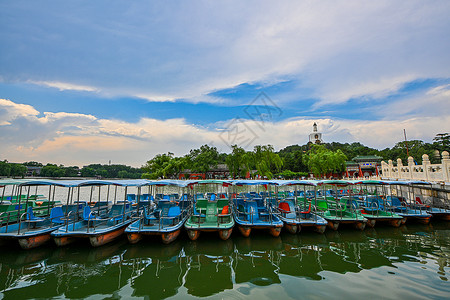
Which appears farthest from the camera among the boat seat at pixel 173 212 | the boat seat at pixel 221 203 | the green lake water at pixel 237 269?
the boat seat at pixel 221 203

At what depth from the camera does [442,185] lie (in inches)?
589

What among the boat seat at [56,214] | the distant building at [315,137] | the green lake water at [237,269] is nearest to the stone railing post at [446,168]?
the green lake water at [237,269]

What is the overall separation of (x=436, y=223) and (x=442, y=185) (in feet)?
13.2

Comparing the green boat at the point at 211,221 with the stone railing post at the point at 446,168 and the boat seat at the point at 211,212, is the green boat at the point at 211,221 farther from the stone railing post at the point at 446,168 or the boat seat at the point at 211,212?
the stone railing post at the point at 446,168

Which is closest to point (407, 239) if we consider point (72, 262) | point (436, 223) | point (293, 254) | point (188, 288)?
point (436, 223)

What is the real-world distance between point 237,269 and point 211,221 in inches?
146

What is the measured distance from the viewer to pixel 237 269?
23.6 feet

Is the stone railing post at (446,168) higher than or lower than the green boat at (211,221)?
higher

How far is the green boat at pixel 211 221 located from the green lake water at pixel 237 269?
24.3 inches

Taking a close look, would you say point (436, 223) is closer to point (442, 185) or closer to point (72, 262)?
point (442, 185)

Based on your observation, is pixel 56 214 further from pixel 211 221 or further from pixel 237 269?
pixel 237 269

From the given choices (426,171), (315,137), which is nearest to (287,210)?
(426,171)

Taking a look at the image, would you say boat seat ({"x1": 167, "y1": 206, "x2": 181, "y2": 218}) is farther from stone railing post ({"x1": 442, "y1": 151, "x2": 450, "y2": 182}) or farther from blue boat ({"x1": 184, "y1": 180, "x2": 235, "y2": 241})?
stone railing post ({"x1": 442, "y1": 151, "x2": 450, "y2": 182})

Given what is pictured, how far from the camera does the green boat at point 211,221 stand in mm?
9219
